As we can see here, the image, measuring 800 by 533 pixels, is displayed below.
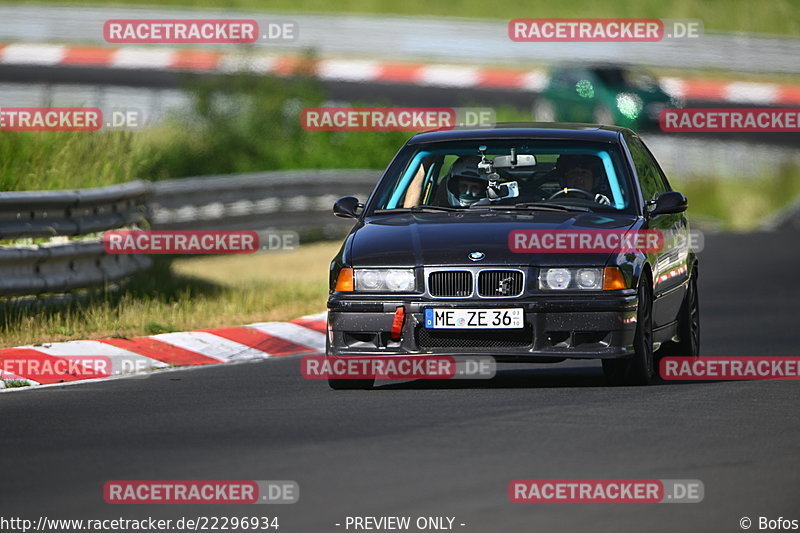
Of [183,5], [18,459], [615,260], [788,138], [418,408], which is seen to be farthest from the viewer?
[183,5]

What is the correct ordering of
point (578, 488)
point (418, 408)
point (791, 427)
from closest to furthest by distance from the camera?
1. point (578, 488)
2. point (791, 427)
3. point (418, 408)

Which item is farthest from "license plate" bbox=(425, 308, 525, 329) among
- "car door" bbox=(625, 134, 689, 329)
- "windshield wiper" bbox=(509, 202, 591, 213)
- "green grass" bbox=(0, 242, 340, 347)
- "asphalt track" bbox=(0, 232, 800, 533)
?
"green grass" bbox=(0, 242, 340, 347)

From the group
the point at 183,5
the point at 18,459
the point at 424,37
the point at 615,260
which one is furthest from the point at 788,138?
the point at 18,459

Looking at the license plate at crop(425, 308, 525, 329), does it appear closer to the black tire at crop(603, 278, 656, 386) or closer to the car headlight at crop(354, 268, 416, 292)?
the car headlight at crop(354, 268, 416, 292)

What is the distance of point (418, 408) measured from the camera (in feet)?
33.0

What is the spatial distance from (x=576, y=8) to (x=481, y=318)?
4459 centimetres

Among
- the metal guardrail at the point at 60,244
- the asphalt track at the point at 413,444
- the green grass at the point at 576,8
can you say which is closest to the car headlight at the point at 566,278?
the asphalt track at the point at 413,444

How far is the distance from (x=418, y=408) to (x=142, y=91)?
1205 inches

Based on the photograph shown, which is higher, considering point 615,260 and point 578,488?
point 615,260

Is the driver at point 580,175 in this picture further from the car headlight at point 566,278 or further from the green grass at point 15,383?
the green grass at point 15,383

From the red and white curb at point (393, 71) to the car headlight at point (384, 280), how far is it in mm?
32331

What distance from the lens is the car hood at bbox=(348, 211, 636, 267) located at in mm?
10734

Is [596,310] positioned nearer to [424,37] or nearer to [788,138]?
[788,138]

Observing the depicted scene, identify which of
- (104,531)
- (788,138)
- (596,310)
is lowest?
(104,531)
